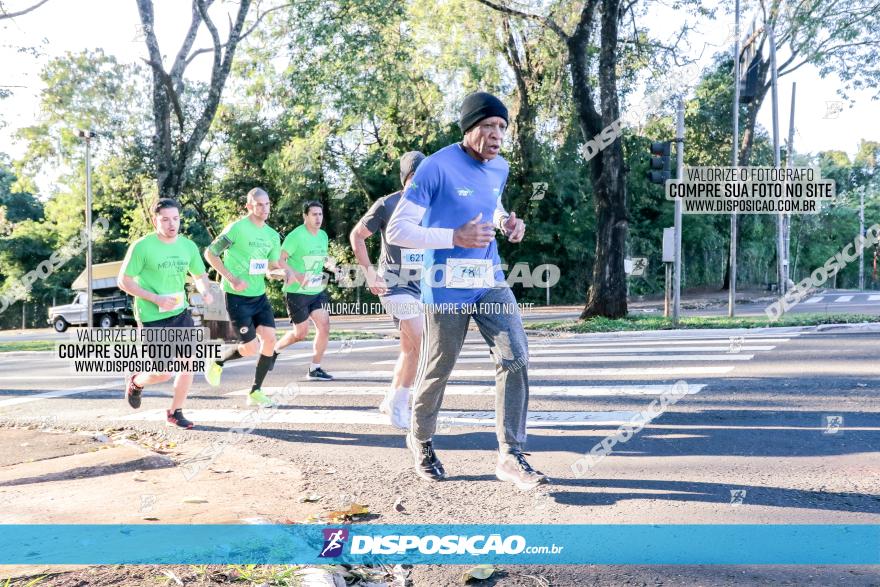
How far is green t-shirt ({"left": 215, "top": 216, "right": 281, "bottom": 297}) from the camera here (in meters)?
7.39

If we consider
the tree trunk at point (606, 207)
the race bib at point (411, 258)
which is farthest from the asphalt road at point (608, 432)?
the tree trunk at point (606, 207)

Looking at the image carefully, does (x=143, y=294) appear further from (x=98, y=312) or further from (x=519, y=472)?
(x=98, y=312)

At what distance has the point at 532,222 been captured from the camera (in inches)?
1213

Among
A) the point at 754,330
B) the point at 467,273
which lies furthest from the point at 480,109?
the point at 754,330

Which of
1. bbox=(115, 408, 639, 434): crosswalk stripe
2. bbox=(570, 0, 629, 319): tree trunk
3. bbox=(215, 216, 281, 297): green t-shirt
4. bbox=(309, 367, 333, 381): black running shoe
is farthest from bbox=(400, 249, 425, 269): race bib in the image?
bbox=(570, 0, 629, 319): tree trunk

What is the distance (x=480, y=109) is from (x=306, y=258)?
15.8 ft

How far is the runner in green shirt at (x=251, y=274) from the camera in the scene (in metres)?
7.38

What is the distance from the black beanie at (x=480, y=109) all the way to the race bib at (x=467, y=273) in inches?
29.7

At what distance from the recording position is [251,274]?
7.43 m

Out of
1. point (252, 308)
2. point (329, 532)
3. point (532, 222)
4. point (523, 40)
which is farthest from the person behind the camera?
point (532, 222)

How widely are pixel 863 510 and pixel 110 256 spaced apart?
44.3m

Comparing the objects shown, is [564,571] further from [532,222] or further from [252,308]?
[532,222]

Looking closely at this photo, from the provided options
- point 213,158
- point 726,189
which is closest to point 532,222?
point 726,189

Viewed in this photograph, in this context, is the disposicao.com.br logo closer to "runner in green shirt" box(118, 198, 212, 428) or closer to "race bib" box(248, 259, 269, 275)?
"runner in green shirt" box(118, 198, 212, 428)
